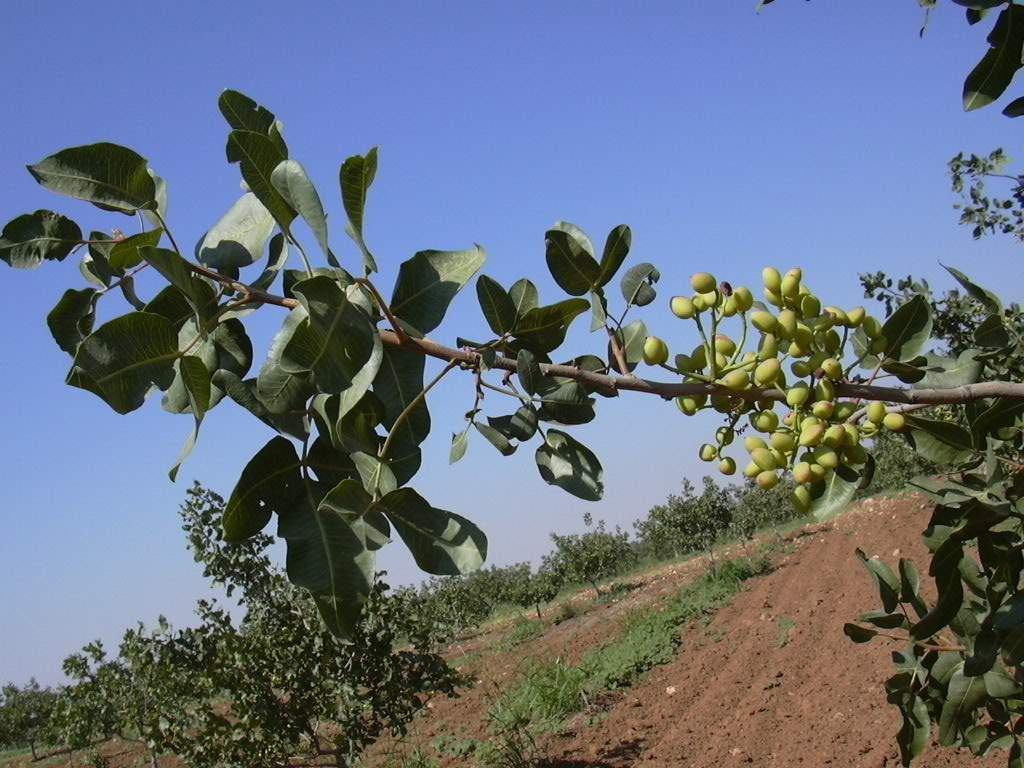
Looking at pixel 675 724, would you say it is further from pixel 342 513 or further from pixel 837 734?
pixel 342 513

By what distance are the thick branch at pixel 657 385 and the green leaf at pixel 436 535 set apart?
0.61 feet

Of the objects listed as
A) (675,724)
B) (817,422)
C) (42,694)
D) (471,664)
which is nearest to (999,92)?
(817,422)

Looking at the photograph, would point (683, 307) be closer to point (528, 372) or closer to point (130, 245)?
point (528, 372)

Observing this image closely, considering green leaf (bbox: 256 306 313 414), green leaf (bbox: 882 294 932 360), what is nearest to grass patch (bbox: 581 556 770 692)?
green leaf (bbox: 882 294 932 360)

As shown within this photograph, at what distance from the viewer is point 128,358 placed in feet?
3.34

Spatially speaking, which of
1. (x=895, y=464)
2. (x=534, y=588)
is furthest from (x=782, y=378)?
(x=895, y=464)

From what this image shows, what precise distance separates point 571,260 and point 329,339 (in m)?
0.41

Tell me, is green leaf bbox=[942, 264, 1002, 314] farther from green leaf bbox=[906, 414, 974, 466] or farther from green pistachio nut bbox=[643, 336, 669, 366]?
green pistachio nut bbox=[643, 336, 669, 366]

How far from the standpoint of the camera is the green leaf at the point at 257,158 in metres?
1.01

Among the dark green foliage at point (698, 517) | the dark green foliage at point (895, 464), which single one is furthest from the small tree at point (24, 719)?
the dark green foliage at point (895, 464)

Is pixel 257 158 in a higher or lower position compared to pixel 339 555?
higher

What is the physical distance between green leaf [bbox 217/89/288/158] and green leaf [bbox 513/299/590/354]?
39cm

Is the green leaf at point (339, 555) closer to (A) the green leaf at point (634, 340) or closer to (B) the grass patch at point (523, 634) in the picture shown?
(A) the green leaf at point (634, 340)

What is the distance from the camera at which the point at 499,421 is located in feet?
3.99
